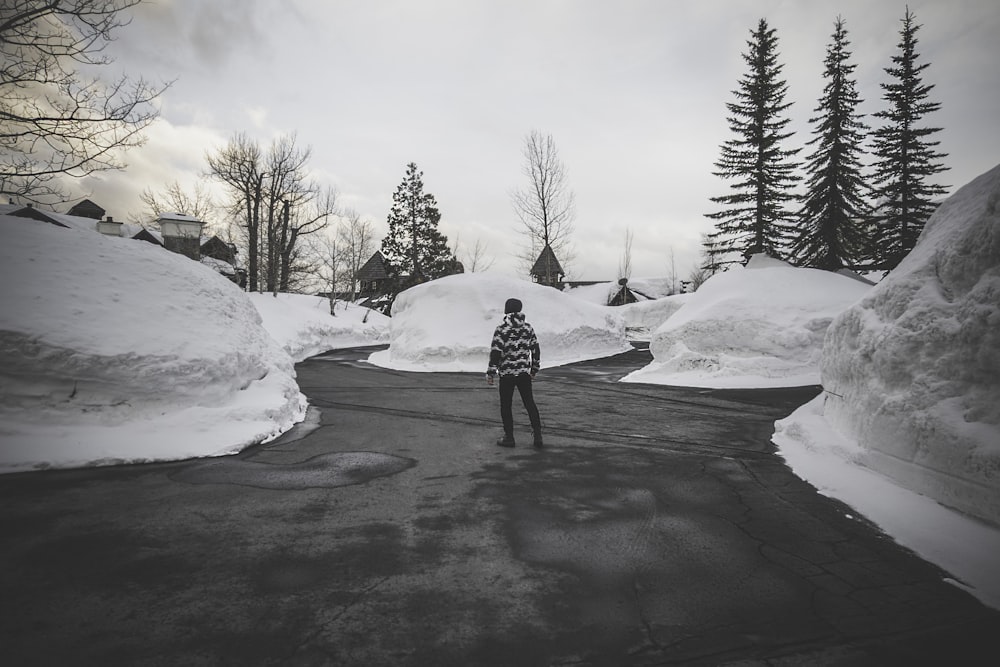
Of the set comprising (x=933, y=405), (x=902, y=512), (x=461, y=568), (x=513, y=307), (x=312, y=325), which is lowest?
(x=461, y=568)

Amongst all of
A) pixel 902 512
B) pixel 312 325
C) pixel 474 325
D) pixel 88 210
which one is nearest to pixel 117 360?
pixel 902 512

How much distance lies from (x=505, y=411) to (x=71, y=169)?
28.4 feet

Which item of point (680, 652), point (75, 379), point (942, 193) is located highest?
point (942, 193)

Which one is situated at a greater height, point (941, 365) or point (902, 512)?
point (941, 365)

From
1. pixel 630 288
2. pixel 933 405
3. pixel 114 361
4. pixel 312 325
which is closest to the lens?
pixel 933 405

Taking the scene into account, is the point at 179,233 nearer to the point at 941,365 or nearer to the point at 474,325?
the point at 474,325

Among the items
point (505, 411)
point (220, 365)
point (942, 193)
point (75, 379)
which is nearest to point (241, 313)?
point (220, 365)

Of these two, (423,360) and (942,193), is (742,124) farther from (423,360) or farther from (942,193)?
(423,360)

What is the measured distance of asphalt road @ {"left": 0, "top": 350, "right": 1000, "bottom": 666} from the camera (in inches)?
86.4

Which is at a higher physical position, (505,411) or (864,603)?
(505,411)

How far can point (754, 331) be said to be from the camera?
1227 cm

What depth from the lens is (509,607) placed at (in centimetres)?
253

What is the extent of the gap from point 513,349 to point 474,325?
437 inches

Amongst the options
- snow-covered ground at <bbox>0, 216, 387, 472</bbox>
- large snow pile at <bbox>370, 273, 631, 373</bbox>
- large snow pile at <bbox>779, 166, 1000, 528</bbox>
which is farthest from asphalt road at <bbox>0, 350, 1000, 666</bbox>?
large snow pile at <bbox>370, 273, 631, 373</bbox>
